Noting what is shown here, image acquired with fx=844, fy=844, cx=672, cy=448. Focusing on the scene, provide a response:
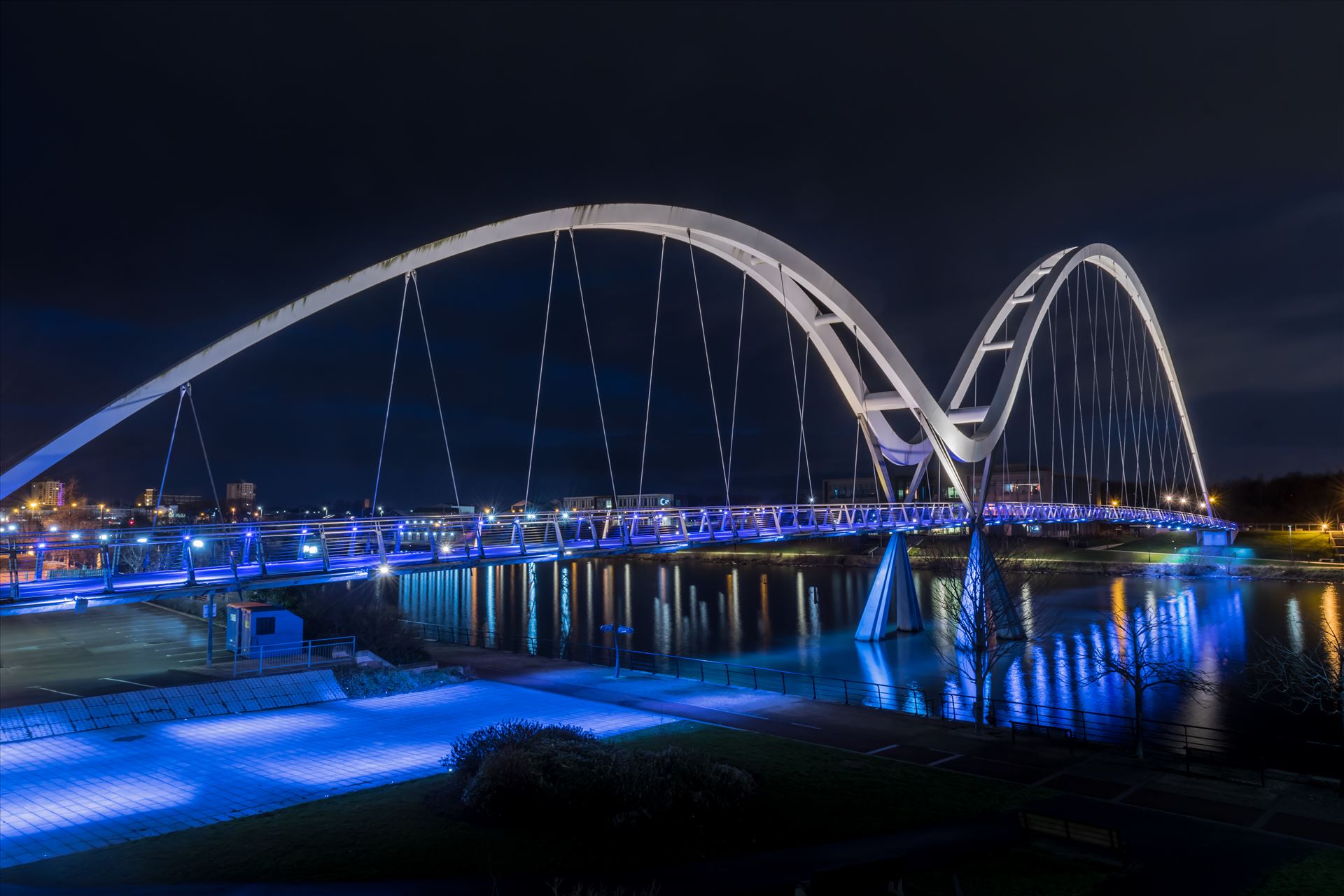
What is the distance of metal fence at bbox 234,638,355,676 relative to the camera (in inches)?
840

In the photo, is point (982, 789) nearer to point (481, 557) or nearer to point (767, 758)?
point (767, 758)

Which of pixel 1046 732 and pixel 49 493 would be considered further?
pixel 49 493

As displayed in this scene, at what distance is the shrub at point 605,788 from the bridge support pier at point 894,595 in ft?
85.1

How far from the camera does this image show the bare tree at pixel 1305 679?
15031 millimetres

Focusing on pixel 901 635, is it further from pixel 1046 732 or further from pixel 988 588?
pixel 1046 732

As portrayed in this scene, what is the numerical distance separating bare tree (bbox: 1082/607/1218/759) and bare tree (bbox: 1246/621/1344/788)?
56.5 inches

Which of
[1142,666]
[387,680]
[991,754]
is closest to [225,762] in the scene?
[387,680]

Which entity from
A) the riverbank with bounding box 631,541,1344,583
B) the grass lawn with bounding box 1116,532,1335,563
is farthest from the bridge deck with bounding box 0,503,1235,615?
the grass lawn with bounding box 1116,532,1335,563

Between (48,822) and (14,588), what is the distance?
10.8 feet

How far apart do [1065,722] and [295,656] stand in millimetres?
20196

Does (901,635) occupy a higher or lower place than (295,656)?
lower

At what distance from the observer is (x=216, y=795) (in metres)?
12.9

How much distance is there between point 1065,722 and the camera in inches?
840

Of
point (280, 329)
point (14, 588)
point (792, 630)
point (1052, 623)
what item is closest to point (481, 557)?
point (280, 329)
